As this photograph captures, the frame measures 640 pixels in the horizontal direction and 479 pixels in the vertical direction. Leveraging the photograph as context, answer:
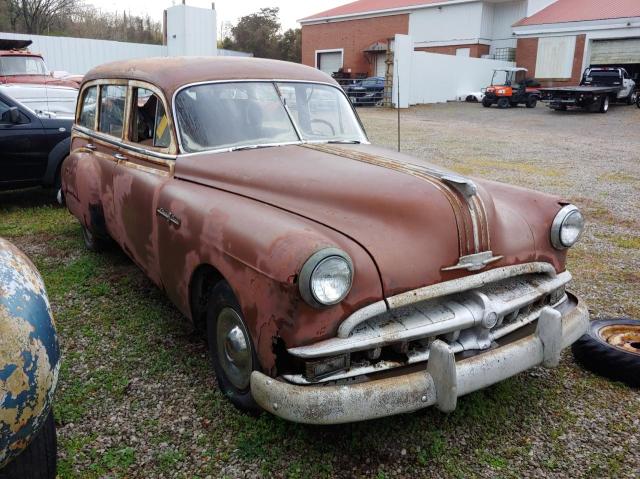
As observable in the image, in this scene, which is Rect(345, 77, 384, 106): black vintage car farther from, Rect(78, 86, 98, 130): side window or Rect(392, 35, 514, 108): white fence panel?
Rect(78, 86, 98, 130): side window

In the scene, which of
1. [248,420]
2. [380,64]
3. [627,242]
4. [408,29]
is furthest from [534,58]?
[248,420]

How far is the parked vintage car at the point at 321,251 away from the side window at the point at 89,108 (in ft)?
3.28

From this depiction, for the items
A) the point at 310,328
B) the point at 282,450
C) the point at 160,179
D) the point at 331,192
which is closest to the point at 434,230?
the point at 331,192

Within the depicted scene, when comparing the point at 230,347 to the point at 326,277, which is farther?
the point at 230,347

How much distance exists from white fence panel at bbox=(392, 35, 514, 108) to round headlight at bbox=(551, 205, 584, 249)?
21089 millimetres

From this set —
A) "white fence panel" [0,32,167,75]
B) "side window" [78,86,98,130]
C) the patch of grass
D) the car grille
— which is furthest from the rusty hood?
"white fence panel" [0,32,167,75]

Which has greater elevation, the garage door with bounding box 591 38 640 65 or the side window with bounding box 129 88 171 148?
the garage door with bounding box 591 38 640 65

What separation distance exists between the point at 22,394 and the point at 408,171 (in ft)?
6.73

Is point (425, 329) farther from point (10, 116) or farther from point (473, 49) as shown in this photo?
point (473, 49)

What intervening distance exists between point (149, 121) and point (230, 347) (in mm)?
1861

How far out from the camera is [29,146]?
20.8 feet

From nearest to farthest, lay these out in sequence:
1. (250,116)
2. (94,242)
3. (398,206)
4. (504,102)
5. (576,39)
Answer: (398,206) < (250,116) < (94,242) < (504,102) < (576,39)

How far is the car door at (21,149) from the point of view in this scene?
6.20 metres

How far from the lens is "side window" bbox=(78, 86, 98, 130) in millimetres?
4719
